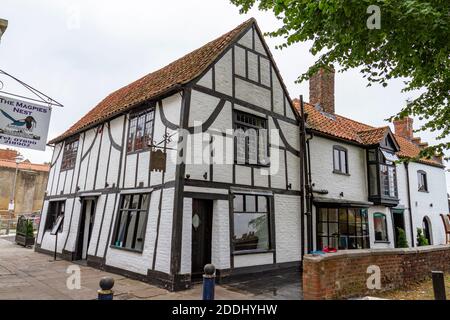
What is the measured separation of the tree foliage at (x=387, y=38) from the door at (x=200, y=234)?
4.79m

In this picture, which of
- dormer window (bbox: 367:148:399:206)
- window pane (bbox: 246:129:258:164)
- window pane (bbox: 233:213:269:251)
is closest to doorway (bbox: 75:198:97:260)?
window pane (bbox: 233:213:269:251)

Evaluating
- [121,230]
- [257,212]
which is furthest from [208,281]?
[121,230]

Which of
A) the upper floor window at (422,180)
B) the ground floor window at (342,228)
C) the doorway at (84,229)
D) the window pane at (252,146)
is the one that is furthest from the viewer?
the upper floor window at (422,180)

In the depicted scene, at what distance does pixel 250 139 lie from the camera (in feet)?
37.0

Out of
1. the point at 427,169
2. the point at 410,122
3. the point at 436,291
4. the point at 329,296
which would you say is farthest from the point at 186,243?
the point at 410,122

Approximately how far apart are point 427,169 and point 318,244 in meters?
12.1

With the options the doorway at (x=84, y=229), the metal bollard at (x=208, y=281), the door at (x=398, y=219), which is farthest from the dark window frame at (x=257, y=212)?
the door at (x=398, y=219)

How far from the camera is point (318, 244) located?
12727 mm

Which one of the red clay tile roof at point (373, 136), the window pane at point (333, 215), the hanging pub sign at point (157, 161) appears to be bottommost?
the window pane at point (333, 215)

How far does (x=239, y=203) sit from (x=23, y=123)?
6464 millimetres

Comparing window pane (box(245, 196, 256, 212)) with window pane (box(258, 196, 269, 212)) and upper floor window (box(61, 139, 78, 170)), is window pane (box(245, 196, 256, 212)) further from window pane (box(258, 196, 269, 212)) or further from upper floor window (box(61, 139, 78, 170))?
upper floor window (box(61, 139, 78, 170))

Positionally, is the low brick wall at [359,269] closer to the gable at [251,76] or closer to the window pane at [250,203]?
the window pane at [250,203]

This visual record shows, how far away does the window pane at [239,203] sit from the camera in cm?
1020

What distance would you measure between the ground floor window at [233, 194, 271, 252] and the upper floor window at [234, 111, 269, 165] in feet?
→ 4.34
